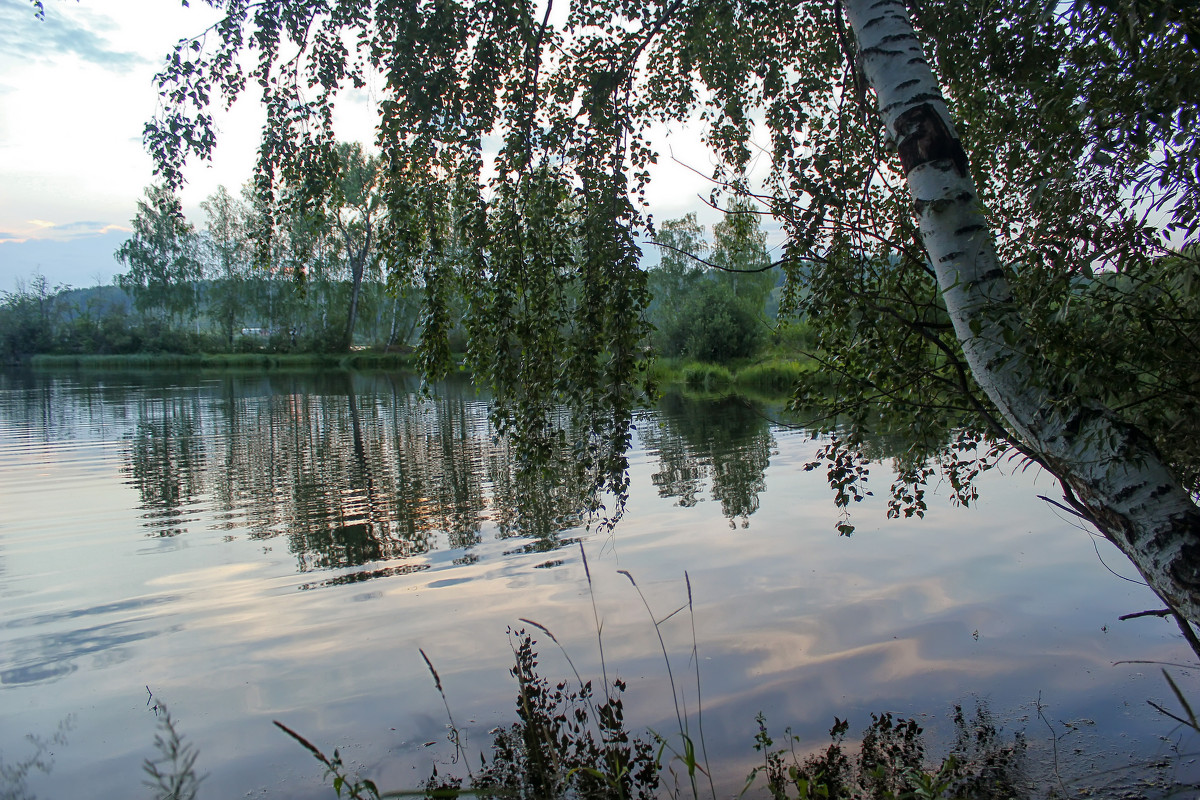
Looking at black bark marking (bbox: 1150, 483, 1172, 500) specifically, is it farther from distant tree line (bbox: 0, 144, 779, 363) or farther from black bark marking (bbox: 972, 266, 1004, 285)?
distant tree line (bbox: 0, 144, 779, 363)

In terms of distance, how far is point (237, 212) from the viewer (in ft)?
278

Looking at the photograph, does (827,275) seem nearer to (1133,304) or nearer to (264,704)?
(1133,304)

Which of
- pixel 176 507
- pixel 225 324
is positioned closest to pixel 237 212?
pixel 225 324

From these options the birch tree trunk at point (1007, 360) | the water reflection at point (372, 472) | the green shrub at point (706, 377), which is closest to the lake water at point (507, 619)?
the water reflection at point (372, 472)

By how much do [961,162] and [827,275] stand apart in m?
0.92

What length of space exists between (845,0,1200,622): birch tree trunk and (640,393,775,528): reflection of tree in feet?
15.3

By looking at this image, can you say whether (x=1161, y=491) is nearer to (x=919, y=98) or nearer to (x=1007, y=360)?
(x=1007, y=360)

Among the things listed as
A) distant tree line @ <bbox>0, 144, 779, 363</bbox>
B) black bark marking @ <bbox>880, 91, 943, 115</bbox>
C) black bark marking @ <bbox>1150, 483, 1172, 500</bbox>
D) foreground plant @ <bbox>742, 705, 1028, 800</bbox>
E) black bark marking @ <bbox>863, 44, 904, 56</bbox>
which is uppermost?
distant tree line @ <bbox>0, 144, 779, 363</bbox>

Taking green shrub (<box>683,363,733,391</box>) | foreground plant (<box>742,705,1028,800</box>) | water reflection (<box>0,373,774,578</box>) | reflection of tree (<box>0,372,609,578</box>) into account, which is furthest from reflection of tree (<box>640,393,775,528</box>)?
green shrub (<box>683,363,733,391</box>)

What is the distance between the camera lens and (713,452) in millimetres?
18703

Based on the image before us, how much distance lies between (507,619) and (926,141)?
616 cm

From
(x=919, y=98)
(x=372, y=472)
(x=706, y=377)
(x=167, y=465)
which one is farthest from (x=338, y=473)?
(x=706, y=377)

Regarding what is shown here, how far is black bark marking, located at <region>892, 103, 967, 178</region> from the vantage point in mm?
3604

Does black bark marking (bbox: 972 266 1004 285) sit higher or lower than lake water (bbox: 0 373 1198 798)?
higher
